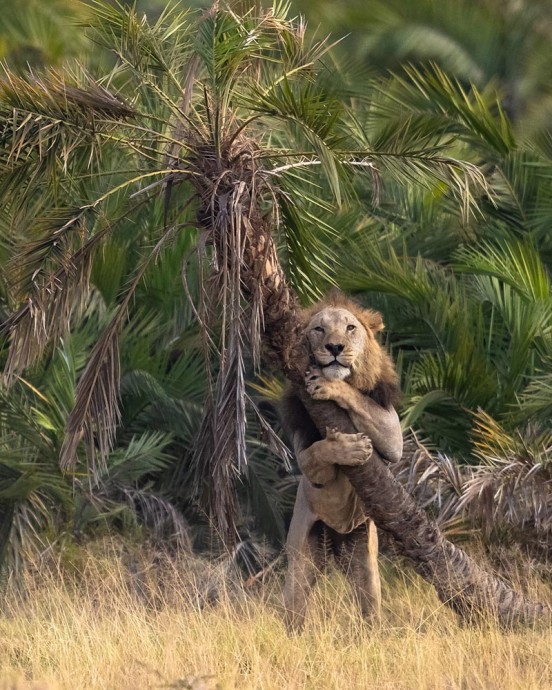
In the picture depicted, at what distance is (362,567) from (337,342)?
4.46ft

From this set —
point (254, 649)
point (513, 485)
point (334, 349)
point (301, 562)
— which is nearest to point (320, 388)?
point (334, 349)

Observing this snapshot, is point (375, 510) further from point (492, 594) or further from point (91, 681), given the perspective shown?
point (91, 681)

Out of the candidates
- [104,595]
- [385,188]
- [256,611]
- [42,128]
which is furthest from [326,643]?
[385,188]

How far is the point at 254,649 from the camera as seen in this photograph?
6961 millimetres

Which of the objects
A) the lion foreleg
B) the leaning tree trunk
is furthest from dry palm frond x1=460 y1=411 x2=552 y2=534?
the lion foreleg

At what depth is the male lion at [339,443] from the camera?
721 centimetres

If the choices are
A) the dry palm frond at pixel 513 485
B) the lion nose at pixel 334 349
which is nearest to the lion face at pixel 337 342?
Result: the lion nose at pixel 334 349

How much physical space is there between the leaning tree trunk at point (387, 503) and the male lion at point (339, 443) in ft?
0.35

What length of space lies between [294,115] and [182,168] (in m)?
0.69

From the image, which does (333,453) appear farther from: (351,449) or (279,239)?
(279,239)

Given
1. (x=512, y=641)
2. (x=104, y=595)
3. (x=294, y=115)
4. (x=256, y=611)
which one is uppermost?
(x=294, y=115)

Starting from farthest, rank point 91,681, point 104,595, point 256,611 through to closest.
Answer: point 104,595, point 256,611, point 91,681

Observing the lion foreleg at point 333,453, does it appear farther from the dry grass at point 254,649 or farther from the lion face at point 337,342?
the dry grass at point 254,649

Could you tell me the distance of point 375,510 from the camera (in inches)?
293
